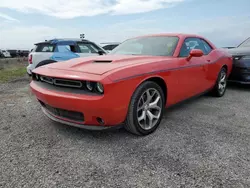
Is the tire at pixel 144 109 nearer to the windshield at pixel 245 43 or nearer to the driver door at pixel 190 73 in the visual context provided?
the driver door at pixel 190 73

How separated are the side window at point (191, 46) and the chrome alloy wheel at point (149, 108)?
0.90 metres

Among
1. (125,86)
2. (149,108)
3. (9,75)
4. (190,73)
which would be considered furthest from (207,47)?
(9,75)

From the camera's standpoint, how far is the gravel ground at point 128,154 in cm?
175

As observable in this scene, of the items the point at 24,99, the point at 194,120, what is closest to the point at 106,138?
the point at 194,120

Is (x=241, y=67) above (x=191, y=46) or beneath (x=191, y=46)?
beneath

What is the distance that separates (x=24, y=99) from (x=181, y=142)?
3.35 metres

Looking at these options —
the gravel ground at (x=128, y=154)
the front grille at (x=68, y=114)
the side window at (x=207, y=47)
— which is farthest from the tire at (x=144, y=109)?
the side window at (x=207, y=47)

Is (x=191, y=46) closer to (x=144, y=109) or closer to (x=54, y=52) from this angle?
(x=144, y=109)

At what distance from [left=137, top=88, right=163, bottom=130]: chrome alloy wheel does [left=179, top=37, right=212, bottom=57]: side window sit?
898 millimetres

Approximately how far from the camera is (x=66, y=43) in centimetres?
605

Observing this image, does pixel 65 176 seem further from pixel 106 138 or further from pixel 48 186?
pixel 106 138

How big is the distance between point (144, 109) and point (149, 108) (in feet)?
0.28

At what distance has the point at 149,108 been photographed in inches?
103

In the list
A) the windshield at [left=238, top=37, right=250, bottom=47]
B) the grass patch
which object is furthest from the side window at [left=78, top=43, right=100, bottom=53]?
the windshield at [left=238, top=37, right=250, bottom=47]
